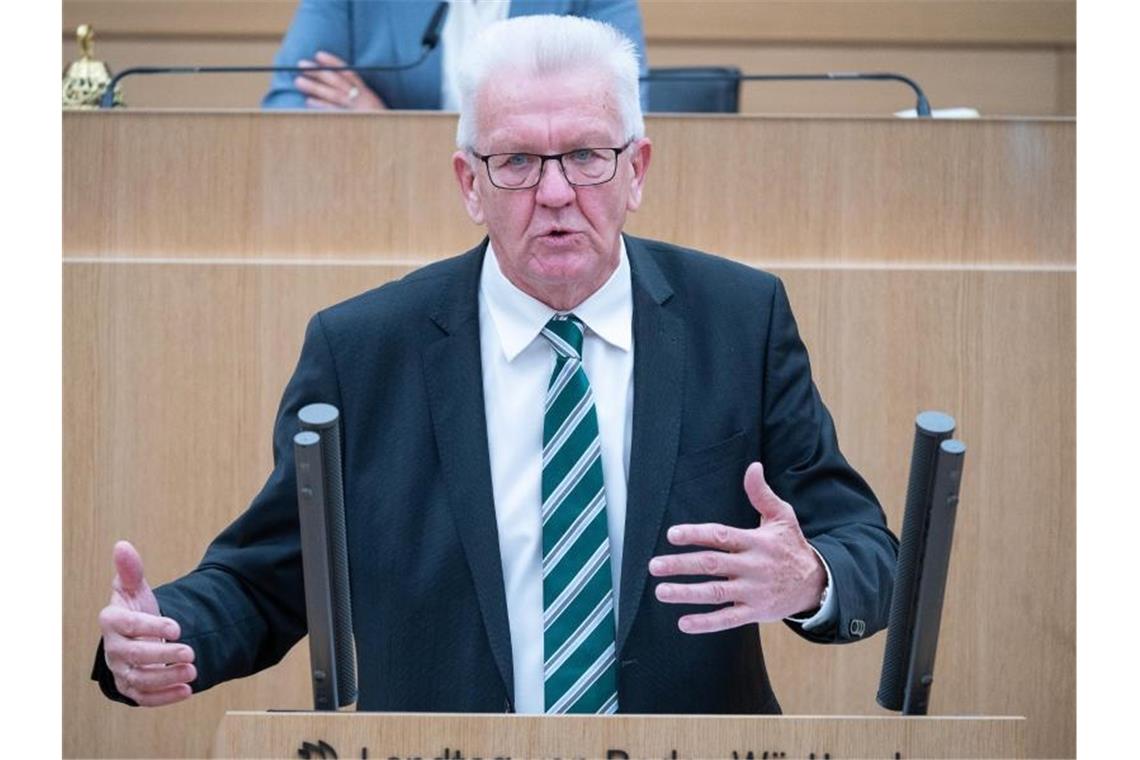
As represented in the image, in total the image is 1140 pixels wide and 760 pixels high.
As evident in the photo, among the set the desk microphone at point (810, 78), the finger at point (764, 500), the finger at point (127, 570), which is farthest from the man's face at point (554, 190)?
the desk microphone at point (810, 78)

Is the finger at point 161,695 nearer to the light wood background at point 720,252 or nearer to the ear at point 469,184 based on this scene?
the ear at point 469,184

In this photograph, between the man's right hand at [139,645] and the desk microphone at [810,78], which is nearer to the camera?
the man's right hand at [139,645]

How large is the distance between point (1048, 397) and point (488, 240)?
1.27 metres

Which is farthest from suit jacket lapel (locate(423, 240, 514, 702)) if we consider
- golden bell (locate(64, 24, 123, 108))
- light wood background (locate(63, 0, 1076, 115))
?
light wood background (locate(63, 0, 1076, 115))

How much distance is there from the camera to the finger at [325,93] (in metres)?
3.17

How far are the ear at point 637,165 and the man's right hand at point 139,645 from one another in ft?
2.16

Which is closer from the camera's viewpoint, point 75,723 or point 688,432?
point 688,432

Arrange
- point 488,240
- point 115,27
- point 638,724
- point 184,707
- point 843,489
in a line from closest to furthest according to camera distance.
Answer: point 638,724, point 843,489, point 488,240, point 184,707, point 115,27

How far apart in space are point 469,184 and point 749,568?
606 millimetres

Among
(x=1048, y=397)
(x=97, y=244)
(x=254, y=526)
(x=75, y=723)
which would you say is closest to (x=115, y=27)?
(x=97, y=244)

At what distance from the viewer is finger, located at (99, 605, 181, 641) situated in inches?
60.7

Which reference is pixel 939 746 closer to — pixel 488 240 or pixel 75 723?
pixel 488 240

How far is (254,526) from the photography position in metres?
1.84

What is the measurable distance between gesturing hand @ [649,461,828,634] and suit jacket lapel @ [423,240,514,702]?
0.29 m
